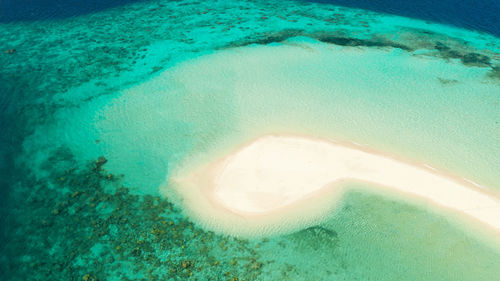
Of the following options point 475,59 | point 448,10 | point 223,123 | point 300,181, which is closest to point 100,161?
point 223,123

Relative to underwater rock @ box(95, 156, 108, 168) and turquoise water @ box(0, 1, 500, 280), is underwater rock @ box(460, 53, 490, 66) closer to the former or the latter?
turquoise water @ box(0, 1, 500, 280)

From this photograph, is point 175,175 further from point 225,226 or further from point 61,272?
point 61,272

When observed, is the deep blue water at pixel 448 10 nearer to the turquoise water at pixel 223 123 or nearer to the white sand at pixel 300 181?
the turquoise water at pixel 223 123

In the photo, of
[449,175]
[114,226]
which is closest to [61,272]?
[114,226]

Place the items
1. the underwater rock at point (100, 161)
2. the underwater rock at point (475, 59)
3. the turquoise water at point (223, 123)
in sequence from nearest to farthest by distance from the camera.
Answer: the turquoise water at point (223, 123) → the underwater rock at point (100, 161) → the underwater rock at point (475, 59)

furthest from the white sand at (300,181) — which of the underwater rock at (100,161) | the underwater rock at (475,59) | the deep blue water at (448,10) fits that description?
the deep blue water at (448,10)

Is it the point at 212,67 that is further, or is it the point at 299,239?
the point at 212,67
